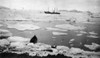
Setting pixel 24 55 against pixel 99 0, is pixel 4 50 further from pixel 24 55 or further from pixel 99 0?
pixel 99 0

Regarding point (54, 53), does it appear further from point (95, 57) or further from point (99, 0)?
point (99, 0)

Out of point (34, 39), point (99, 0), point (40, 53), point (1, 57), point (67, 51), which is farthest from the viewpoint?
point (34, 39)

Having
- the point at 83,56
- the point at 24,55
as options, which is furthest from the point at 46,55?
the point at 83,56

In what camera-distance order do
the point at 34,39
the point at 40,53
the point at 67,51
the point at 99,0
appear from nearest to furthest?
the point at 40,53
the point at 67,51
the point at 99,0
the point at 34,39

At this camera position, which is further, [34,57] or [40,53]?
[40,53]

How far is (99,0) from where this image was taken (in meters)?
3.48

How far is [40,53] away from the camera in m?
2.89

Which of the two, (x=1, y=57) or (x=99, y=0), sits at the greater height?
(x=99, y=0)

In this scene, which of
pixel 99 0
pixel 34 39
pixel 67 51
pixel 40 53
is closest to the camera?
pixel 40 53

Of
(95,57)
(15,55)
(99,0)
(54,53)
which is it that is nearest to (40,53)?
(54,53)

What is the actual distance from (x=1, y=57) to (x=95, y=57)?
2.63m

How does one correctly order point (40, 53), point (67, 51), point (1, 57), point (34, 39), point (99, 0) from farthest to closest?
point (34, 39) < point (99, 0) < point (67, 51) < point (40, 53) < point (1, 57)

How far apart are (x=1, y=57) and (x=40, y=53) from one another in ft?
3.56

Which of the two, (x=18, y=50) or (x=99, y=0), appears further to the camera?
(x=99, y=0)
